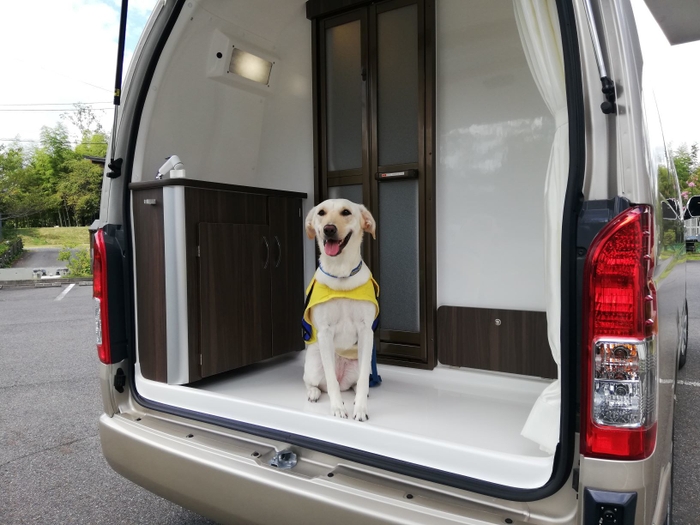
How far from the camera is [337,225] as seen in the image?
96.5 inches

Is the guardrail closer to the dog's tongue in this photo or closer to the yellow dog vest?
the yellow dog vest

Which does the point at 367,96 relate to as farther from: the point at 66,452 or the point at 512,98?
the point at 66,452

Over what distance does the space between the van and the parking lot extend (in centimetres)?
83

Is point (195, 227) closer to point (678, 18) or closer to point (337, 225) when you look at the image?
point (337, 225)

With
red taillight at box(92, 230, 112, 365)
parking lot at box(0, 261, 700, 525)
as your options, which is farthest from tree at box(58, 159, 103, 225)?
red taillight at box(92, 230, 112, 365)

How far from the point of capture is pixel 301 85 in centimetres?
341

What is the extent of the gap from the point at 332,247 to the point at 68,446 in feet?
8.46

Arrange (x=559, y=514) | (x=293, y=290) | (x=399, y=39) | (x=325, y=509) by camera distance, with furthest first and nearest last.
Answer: (x=293, y=290), (x=399, y=39), (x=325, y=509), (x=559, y=514)

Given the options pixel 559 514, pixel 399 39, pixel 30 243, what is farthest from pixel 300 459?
pixel 30 243

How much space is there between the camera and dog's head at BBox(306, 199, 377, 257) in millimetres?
2445

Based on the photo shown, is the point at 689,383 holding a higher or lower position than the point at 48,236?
lower

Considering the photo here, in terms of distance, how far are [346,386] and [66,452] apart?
7.03ft

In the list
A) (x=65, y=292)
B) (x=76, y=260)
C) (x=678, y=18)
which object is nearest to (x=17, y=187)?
(x=76, y=260)

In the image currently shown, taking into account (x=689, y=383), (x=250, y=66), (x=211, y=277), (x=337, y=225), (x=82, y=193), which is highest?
(x=82, y=193)
